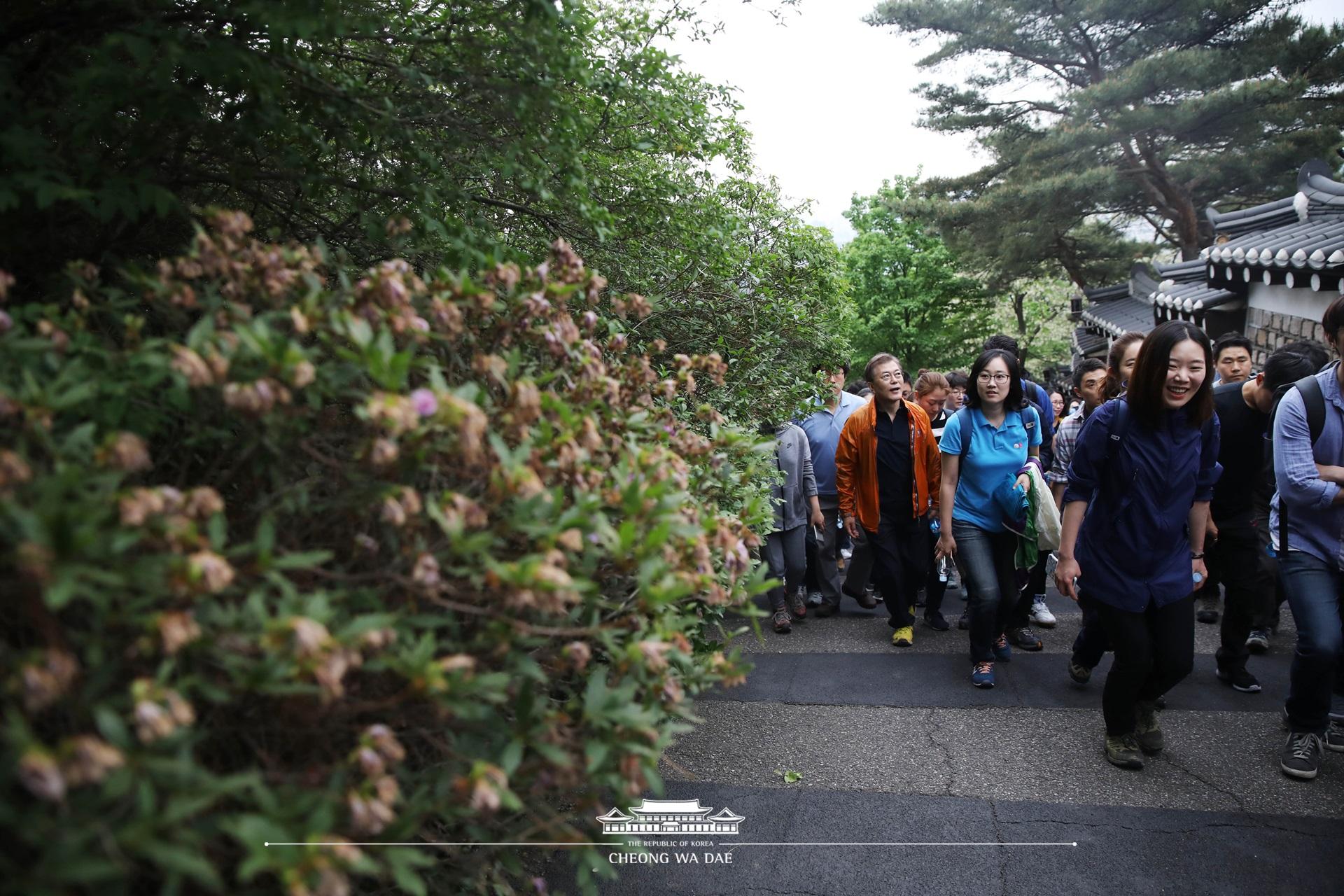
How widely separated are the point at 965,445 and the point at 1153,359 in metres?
1.74

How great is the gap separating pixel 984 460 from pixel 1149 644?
5.50ft

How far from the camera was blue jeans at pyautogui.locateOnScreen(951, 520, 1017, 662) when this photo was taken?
5.58 m

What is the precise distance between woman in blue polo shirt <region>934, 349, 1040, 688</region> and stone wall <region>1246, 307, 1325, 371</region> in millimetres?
4586

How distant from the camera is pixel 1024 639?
21.2 feet

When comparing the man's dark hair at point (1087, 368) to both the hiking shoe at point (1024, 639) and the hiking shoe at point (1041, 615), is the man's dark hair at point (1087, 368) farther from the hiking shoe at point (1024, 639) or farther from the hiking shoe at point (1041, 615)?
the hiking shoe at point (1024, 639)

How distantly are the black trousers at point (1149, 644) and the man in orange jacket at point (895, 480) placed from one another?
2.24 metres

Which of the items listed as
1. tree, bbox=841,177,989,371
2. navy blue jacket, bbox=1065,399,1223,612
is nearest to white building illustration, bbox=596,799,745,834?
navy blue jacket, bbox=1065,399,1223,612

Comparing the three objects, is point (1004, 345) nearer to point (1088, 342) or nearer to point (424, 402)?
point (424, 402)

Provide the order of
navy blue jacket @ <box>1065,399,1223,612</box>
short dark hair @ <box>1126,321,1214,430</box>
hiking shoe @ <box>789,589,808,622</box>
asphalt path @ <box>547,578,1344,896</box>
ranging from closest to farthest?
asphalt path @ <box>547,578,1344,896</box>
short dark hair @ <box>1126,321,1214,430</box>
navy blue jacket @ <box>1065,399,1223,612</box>
hiking shoe @ <box>789,589,808,622</box>

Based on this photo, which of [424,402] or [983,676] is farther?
[983,676]

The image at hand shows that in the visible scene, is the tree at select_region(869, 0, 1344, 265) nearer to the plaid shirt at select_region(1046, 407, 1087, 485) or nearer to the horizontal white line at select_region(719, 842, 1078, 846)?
the plaid shirt at select_region(1046, 407, 1087, 485)

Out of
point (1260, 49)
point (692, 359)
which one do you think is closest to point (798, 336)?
point (692, 359)

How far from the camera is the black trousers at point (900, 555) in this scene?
6547 mm

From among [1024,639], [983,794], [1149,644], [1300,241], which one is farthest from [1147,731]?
[1300,241]
